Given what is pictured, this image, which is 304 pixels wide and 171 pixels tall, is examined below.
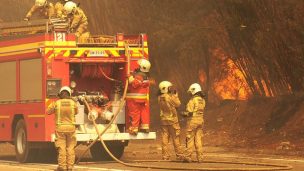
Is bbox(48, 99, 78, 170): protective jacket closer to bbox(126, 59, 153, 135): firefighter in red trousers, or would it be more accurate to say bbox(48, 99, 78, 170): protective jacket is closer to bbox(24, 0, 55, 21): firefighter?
bbox(126, 59, 153, 135): firefighter in red trousers

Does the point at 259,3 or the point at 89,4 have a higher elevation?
the point at 89,4

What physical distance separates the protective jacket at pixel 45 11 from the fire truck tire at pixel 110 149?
311cm

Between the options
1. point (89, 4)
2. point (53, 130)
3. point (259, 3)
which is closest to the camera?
point (53, 130)

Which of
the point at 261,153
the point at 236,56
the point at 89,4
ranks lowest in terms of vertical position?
the point at 261,153

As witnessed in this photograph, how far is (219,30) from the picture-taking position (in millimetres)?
28109

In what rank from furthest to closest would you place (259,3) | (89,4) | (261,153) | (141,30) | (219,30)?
1. (89,4)
2. (141,30)
3. (219,30)
4. (259,3)
5. (261,153)

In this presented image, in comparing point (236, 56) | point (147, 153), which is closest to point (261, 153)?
point (147, 153)

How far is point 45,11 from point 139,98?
3.39 metres

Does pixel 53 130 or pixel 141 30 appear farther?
pixel 141 30

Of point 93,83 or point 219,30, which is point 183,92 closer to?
point 219,30

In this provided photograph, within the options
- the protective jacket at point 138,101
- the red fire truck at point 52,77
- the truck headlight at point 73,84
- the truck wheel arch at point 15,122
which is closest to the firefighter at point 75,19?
the red fire truck at point 52,77

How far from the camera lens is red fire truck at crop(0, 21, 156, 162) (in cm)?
2011

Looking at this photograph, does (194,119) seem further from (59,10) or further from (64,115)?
(59,10)

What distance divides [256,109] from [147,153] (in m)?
5.99
